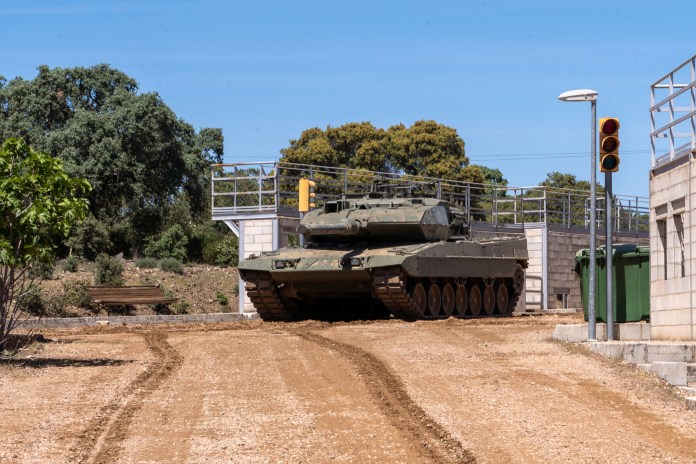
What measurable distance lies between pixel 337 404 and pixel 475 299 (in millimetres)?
18103

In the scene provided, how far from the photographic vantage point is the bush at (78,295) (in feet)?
106

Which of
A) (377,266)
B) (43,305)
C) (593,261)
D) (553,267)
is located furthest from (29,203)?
(553,267)

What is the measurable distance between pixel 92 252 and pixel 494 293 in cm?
2012

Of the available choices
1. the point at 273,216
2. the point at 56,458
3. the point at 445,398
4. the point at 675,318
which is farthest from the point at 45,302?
the point at 56,458

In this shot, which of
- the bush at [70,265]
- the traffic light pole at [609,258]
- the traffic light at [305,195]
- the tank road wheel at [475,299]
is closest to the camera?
the traffic light pole at [609,258]

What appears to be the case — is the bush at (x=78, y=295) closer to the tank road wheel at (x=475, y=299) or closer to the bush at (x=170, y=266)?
the bush at (x=170, y=266)

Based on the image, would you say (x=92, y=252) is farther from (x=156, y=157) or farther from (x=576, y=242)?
(x=576, y=242)

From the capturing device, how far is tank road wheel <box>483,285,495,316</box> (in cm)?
3008

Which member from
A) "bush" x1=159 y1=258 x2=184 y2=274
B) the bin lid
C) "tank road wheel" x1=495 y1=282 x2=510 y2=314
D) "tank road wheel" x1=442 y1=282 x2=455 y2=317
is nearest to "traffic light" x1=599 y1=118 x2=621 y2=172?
the bin lid

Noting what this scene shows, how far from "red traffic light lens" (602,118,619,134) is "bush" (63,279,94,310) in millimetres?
19198

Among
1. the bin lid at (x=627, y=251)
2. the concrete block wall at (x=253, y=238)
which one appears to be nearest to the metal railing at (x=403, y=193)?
the concrete block wall at (x=253, y=238)

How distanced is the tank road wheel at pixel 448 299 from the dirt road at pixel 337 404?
8929 millimetres

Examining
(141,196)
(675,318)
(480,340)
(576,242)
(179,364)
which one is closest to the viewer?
(179,364)

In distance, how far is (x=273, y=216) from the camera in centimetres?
3133
